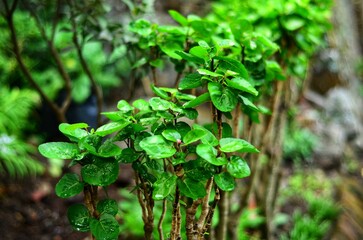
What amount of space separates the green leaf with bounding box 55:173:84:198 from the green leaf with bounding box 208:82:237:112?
481mm

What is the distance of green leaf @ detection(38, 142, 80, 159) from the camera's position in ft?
4.05

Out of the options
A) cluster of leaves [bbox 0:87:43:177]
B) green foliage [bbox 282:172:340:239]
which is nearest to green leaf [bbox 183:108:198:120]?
green foliage [bbox 282:172:340:239]

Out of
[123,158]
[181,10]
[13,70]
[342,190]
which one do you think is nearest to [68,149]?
[123,158]

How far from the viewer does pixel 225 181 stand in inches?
50.7

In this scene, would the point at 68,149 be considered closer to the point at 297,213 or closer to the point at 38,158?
the point at 297,213

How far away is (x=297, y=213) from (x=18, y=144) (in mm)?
2659

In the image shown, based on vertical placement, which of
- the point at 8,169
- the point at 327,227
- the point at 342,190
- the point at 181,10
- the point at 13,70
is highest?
the point at 181,10

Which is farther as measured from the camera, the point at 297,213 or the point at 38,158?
the point at 38,158

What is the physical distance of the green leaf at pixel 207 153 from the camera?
118cm

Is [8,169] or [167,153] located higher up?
[8,169]

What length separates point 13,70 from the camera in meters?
5.04

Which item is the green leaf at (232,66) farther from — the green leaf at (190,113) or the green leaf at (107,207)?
the green leaf at (107,207)

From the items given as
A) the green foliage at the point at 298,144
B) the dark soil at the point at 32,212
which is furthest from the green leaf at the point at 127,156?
the green foliage at the point at 298,144

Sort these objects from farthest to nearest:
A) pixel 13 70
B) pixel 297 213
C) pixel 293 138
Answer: pixel 293 138
pixel 13 70
pixel 297 213
